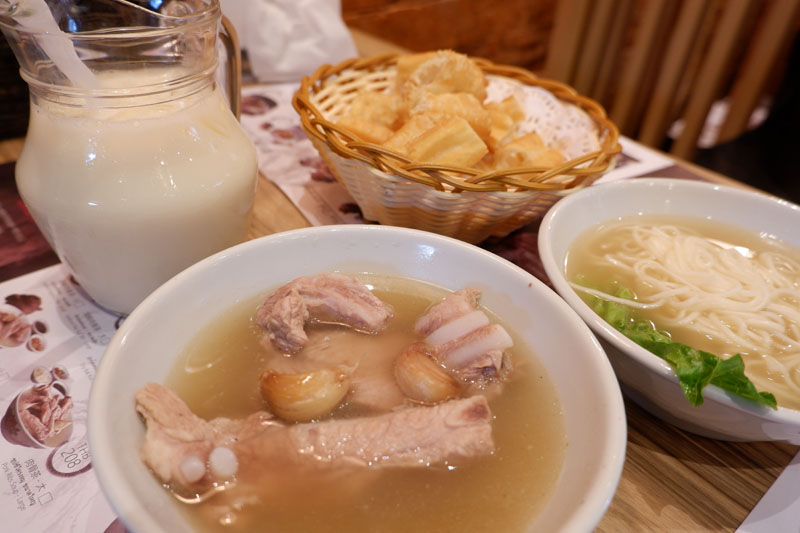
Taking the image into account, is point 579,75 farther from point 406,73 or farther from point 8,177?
point 8,177

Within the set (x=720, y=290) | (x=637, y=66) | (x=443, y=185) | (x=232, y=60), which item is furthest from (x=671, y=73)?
(x=232, y=60)

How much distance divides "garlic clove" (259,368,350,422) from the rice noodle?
58 centimetres

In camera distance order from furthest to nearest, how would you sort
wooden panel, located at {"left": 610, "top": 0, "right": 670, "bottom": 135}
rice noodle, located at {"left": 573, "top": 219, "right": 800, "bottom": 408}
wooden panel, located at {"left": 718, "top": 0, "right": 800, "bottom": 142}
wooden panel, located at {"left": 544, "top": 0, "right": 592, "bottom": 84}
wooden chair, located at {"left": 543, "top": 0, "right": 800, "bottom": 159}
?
wooden panel, located at {"left": 544, "top": 0, "right": 592, "bottom": 84} < wooden panel, located at {"left": 610, "top": 0, "right": 670, "bottom": 135} < wooden chair, located at {"left": 543, "top": 0, "right": 800, "bottom": 159} < wooden panel, located at {"left": 718, "top": 0, "right": 800, "bottom": 142} < rice noodle, located at {"left": 573, "top": 219, "right": 800, "bottom": 408}

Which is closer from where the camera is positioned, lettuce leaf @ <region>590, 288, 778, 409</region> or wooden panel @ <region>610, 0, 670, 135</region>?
lettuce leaf @ <region>590, 288, 778, 409</region>

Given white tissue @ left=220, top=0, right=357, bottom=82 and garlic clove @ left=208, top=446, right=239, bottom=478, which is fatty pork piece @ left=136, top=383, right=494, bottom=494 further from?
white tissue @ left=220, top=0, right=357, bottom=82

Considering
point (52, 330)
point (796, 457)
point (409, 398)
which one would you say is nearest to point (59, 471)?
point (52, 330)

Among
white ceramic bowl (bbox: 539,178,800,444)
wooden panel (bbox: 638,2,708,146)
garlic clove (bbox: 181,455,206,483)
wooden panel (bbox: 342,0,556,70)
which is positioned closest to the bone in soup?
garlic clove (bbox: 181,455,206,483)

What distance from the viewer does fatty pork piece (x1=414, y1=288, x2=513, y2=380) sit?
908 mm

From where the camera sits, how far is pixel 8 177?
1538 millimetres

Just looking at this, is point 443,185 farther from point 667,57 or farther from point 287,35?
point 667,57

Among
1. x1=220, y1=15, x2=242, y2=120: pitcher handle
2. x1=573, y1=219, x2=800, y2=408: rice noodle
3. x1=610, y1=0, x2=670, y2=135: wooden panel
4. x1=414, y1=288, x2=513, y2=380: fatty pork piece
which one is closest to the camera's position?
x1=414, y1=288, x2=513, y2=380: fatty pork piece

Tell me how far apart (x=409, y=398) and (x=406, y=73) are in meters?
1.06

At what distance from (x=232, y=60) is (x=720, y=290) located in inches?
47.7

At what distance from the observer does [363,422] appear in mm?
835
